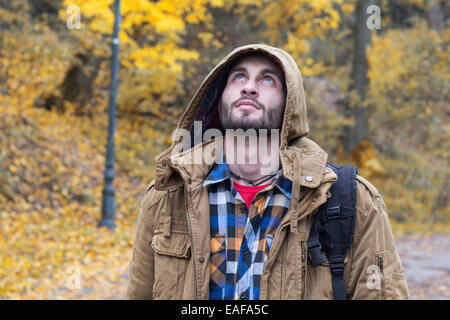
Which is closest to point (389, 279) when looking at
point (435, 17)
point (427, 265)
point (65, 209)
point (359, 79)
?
point (427, 265)

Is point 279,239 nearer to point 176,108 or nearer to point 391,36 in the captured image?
point 176,108

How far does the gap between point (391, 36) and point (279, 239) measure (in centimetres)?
1889

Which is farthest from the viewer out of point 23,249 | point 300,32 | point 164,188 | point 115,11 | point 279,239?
point 300,32

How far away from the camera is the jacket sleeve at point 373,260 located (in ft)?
7.51

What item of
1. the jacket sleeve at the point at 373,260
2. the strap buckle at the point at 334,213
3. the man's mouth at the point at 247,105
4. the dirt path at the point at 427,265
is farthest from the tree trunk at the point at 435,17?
the strap buckle at the point at 334,213

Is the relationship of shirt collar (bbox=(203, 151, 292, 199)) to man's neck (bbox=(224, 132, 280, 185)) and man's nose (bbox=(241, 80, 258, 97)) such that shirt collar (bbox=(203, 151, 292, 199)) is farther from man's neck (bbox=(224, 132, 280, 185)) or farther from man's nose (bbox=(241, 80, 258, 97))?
man's nose (bbox=(241, 80, 258, 97))

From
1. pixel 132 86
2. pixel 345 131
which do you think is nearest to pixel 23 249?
pixel 132 86

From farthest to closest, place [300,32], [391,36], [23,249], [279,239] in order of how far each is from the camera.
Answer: [391,36]
[300,32]
[23,249]
[279,239]

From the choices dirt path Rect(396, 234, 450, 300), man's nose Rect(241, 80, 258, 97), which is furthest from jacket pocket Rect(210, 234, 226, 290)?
dirt path Rect(396, 234, 450, 300)

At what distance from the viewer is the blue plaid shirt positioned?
95.3 inches

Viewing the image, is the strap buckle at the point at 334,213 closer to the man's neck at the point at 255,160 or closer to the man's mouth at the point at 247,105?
the man's neck at the point at 255,160

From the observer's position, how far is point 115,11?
988cm

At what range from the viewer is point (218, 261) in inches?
97.5

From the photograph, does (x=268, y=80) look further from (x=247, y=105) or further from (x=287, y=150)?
(x=287, y=150)
